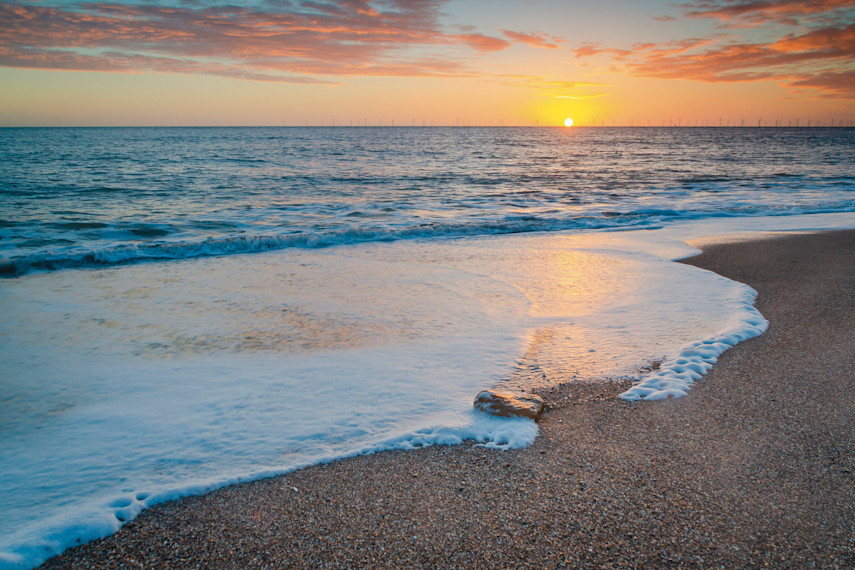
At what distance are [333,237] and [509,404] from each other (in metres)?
7.79

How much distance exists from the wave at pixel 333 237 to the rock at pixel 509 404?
282 inches

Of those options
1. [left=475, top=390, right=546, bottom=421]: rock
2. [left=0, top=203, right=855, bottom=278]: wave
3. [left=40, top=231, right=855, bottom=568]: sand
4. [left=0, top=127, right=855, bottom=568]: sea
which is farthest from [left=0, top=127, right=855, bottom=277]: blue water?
[left=40, top=231, right=855, bottom=568]: sand

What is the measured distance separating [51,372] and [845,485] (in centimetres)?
579

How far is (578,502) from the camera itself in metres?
2.51

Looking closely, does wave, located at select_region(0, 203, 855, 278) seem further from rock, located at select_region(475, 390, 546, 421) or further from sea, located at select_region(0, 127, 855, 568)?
rock, located at select_region(475, 390, 546, 421)

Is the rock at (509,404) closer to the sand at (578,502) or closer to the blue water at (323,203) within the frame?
the sand at (578,502)

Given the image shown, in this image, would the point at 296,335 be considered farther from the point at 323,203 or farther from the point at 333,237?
the point at 323,203

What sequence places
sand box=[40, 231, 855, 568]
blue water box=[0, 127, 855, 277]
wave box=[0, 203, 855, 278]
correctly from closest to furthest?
sand box=[40, 231, 855, 568] < wave box=[0, 203, 855, 278] < blue water box=[0, 127, 855, 277]

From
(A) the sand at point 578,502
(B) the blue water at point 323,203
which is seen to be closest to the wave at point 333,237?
(B) the blue water at point 323,203

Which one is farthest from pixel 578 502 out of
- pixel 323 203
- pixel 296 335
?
pixel 323 203

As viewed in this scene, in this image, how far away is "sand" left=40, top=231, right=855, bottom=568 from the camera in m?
2.20

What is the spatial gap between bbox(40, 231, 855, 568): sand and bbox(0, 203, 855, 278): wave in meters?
7.50

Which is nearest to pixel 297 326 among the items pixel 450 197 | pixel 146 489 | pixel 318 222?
pixel 146 489

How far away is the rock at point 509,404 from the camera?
3324 mm
